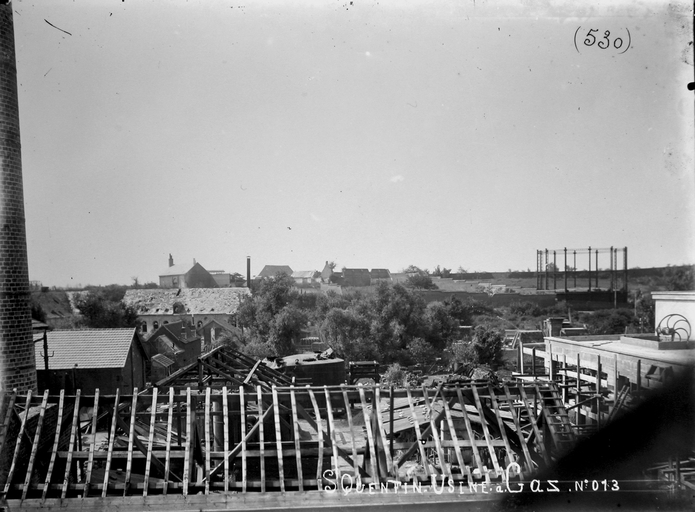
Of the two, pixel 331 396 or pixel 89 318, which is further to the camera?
pixel 89 318

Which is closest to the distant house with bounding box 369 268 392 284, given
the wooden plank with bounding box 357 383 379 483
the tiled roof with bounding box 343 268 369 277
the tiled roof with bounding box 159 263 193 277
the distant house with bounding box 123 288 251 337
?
the tiled roof with bounding box 343 268 369 277

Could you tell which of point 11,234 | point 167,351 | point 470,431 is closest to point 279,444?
point 470,431

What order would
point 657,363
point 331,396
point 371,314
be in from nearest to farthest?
point 331,396
point 657,363
point 371,314

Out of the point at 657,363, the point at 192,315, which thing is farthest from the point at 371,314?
the point at 657,363

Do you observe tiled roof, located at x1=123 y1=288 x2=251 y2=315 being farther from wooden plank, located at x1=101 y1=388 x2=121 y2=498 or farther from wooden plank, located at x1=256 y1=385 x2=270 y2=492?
wooden plank, located at x1=256 y1=385 x2=270 y2=492

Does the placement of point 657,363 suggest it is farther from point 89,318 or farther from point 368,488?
point 89,318

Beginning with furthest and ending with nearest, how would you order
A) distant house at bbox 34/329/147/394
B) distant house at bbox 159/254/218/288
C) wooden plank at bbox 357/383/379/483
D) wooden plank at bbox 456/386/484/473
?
distant house at bbox 159/254/218/288 < distant house at bbox 34/329/147/394 < wooden plank at bbox 456/386/484/473 < wooden plank at bbox 357/383/379/483

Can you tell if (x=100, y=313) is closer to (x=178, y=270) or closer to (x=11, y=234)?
(x=178, y=270)
